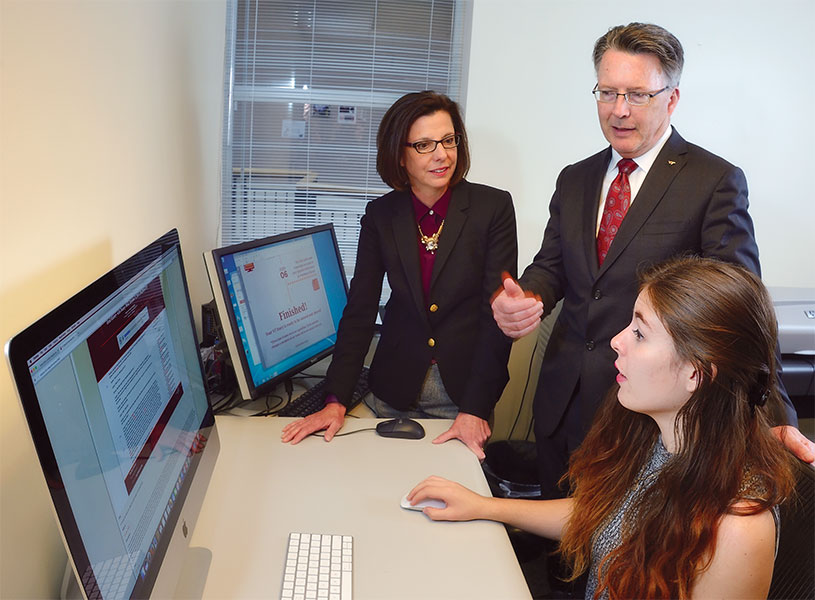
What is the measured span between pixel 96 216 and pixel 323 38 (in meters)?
1.63

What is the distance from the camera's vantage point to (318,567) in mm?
1110

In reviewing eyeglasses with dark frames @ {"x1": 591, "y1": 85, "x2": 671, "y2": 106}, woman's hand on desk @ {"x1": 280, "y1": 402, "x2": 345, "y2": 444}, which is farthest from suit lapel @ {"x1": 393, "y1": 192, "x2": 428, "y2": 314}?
eyeglasses with dark frames @ {"x1": 591, "y1": 85, "x2": 671, "y2": 106}

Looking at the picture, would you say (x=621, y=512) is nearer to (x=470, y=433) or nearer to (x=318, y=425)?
(x=470, y=433)

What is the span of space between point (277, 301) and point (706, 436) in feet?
3.78

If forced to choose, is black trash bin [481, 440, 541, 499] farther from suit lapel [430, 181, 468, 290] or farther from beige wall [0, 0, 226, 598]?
beige wall [0, 0, 226, 598]

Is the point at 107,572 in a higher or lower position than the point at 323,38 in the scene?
lower

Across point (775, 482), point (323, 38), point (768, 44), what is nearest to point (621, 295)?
point (775, 482)

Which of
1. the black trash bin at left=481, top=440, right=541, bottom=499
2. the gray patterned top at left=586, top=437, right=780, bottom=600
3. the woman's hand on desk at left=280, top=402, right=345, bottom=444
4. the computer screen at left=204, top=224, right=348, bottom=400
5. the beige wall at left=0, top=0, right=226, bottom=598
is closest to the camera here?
the beige wall at left=0, top=0, right=226, bottom=598

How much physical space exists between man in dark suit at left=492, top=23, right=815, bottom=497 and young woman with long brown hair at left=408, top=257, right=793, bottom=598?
17.2 inches

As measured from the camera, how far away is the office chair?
1.08 m

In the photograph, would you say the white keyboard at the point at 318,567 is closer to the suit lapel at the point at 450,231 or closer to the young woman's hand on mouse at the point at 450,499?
the young woman's hand on mouse at the point at 450,499

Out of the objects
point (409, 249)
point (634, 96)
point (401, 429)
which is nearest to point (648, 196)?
point (634, 96)

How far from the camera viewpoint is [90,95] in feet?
4.33

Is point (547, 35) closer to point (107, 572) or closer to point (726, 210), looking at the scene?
point (726, 210)
